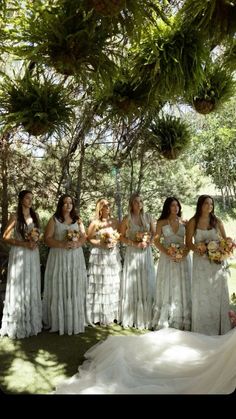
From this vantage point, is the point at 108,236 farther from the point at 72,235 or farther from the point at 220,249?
the point at 220,249

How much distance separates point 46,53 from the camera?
296 centimetres

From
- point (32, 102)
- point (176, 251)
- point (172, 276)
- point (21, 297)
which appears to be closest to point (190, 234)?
point (176, 251)

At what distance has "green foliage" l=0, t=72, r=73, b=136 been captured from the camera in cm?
360

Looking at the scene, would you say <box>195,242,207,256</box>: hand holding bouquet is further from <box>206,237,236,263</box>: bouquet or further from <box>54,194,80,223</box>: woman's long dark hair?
<box>54,194,80,223</box>: woman's long dark hair

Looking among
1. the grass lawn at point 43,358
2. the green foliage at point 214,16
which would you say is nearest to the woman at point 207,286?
the grass lawn at point 43,358

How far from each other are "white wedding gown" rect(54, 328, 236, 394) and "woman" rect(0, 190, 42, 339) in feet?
3.70

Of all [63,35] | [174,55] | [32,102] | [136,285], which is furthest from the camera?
[136,285]

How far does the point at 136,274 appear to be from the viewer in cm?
562

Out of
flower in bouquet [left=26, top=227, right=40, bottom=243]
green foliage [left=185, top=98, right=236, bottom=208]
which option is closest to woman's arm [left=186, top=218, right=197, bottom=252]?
flower in bouquet [left=26, top=227, right=40, bottom=243]

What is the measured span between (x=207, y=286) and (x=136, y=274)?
1013 millimetres

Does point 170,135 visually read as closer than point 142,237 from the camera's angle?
No

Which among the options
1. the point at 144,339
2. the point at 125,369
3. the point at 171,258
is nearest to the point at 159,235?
the point at 171,258
